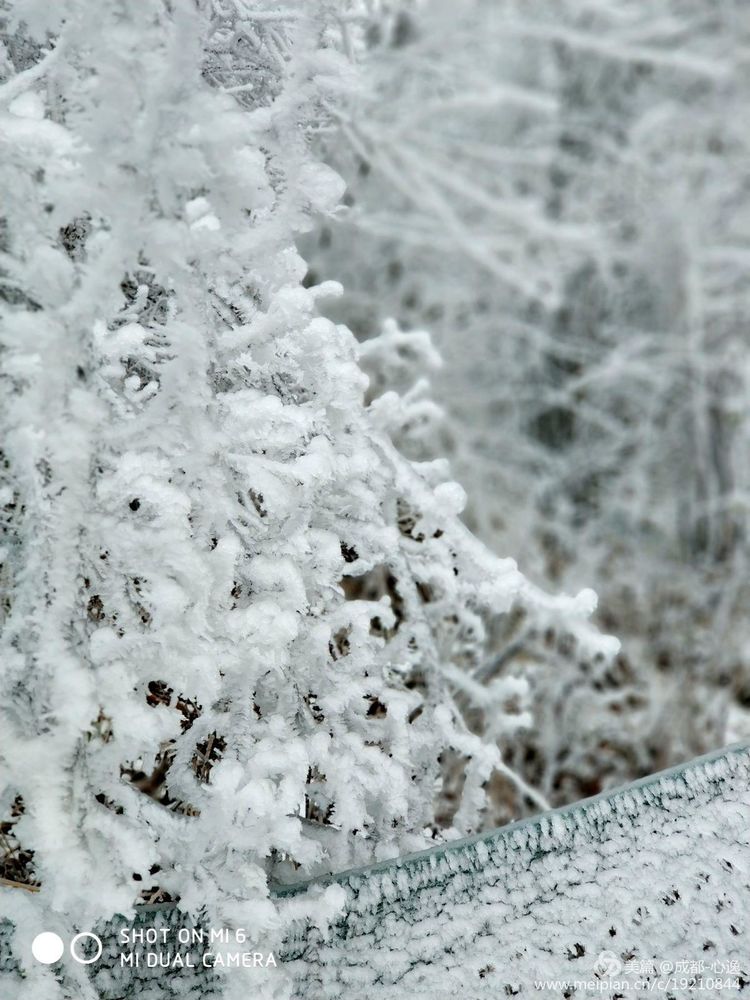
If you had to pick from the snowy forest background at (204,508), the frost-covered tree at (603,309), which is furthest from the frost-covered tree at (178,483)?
the frost-covered tree at (603,309)

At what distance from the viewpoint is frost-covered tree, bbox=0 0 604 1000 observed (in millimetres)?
567

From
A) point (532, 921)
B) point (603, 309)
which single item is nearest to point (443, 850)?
point (532, 921)

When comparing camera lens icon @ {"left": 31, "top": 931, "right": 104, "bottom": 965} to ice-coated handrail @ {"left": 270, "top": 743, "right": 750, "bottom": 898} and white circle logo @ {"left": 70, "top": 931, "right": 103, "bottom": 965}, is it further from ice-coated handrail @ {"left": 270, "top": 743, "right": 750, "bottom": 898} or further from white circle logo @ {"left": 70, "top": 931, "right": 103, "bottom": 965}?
ice-coated handrail @ {"left": 270, "top": 743, "right": 750, "bottom": 898}

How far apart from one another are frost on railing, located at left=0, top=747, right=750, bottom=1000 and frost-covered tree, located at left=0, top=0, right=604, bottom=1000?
0.20 feet

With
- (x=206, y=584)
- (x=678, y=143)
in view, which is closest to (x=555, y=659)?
(x=206, y=584)

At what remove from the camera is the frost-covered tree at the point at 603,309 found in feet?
10.4

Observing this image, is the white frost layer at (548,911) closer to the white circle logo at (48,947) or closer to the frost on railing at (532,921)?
the frost on railing at (532,921)

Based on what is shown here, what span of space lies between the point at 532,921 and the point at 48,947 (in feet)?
1.26

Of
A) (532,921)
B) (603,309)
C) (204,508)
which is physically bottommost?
(532,921)

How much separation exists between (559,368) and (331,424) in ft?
12.8

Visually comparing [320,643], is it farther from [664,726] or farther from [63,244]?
[664,726]

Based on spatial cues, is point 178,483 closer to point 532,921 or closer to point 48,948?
point 48,948

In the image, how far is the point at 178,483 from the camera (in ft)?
2.24

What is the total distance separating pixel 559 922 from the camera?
0.72 meters
